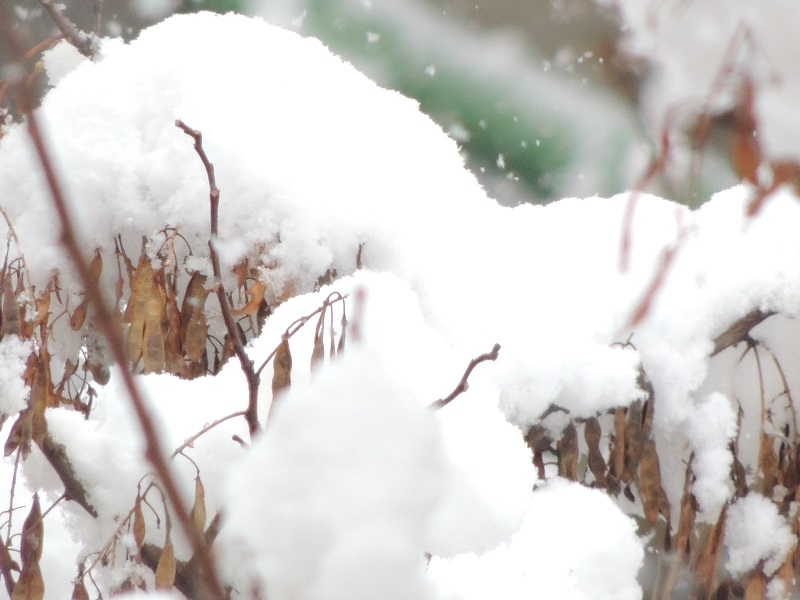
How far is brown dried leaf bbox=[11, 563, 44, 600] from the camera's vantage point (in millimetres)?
736

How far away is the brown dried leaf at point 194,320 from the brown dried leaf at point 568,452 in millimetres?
557

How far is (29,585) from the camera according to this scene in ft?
2.43

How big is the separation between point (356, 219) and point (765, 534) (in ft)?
2.75

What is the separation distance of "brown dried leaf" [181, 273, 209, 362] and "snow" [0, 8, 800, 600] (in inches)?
2.2

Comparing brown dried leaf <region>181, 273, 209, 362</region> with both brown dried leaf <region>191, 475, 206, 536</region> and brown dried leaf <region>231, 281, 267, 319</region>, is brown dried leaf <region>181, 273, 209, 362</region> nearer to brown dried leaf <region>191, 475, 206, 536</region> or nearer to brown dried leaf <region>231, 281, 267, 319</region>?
brown dried leaf <region>231, 281, 267, 319</region>

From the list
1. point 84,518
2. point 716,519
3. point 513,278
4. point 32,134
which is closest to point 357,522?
point 32,134

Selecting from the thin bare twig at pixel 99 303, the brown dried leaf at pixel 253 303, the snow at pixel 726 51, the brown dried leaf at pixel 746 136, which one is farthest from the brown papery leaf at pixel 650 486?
the thin bare twig at pixel 99 303

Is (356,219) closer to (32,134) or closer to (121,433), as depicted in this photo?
(121,433)

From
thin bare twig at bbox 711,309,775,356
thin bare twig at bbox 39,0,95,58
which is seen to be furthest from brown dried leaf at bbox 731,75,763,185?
thin bare twig at bbox 39,0,95,58

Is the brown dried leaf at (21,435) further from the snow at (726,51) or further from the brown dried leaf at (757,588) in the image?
the brown dried leaf at (757,588)

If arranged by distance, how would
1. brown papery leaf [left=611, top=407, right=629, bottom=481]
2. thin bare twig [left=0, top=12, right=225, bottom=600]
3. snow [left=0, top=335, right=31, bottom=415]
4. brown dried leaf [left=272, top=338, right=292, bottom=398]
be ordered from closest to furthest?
1. thin bare twig [left=0, top=12, right=225, bottom=600]
2. brown dried leaf [left=272, top=338, right=292, bottom=398]
3. snow [left=0, top=335, right=31, bottom=415]
4. brown papery leaf [left=611, top=407, right=629, bottom=481]

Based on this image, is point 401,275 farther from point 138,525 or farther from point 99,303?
point 99,303

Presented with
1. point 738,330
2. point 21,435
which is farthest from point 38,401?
point 738,330

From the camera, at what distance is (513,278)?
114 cm
